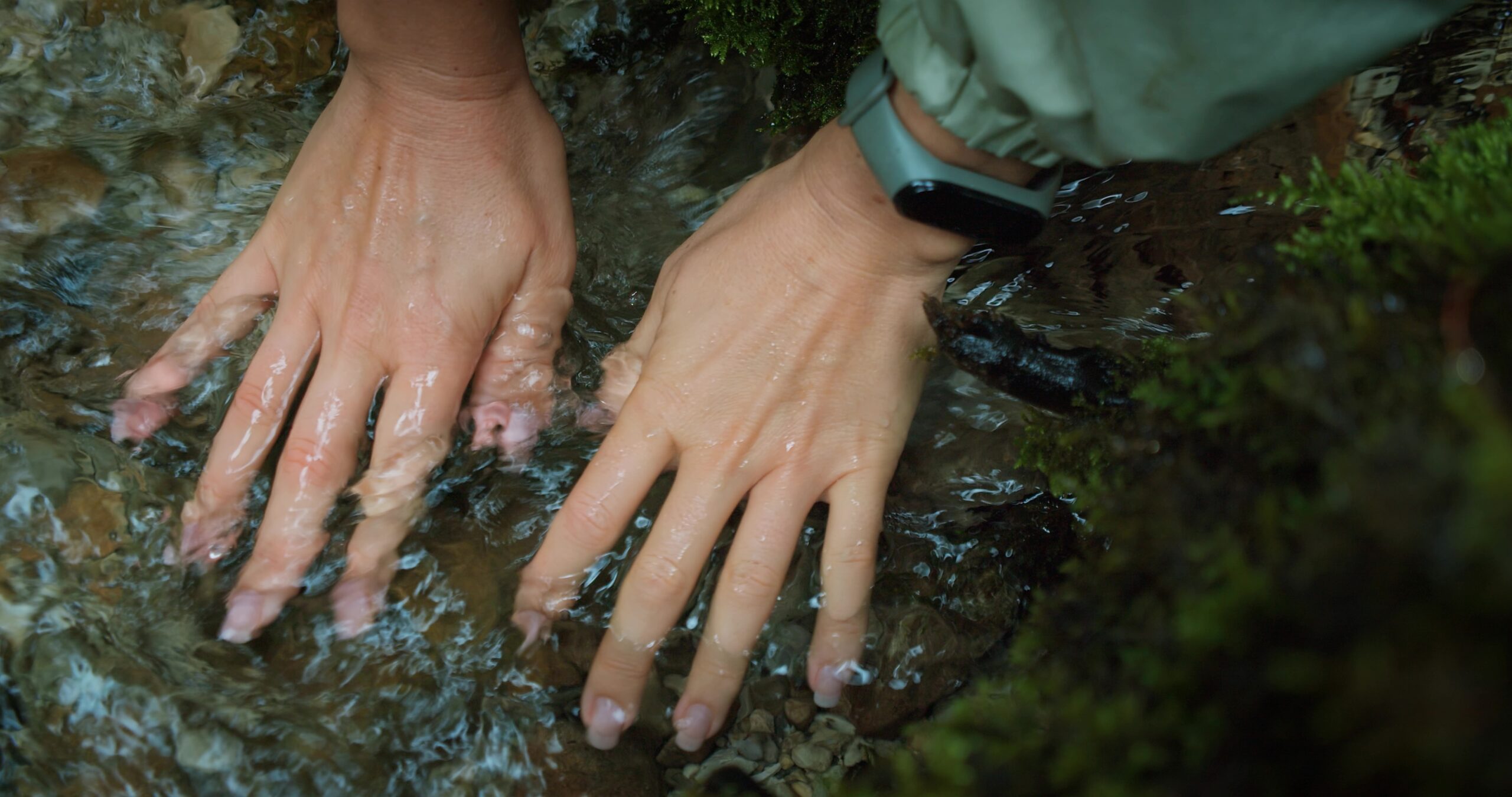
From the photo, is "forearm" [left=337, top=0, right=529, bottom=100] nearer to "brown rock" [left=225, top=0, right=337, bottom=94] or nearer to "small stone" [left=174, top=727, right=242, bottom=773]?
"brown rock" [left=225, top=0, right=337, bottom=94]

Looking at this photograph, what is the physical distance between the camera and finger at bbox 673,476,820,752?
6.67 feet

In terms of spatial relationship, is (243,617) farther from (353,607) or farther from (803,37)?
(803,37)

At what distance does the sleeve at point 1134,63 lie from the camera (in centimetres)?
139

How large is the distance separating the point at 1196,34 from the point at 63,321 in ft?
10.2

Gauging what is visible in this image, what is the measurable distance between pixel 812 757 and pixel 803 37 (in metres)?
2.20

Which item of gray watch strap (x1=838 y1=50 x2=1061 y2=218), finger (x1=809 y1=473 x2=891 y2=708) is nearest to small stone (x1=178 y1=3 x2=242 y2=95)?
gray watch strap (x1=838 y1=50 x2=1061 y2=218)

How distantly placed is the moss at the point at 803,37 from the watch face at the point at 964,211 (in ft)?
2.68

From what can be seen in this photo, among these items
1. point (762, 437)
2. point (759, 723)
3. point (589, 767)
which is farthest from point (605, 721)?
point (762, 437)

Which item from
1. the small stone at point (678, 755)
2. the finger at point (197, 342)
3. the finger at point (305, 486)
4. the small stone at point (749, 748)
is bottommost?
the small stone at point (749, 748)

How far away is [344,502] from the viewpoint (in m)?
2.17

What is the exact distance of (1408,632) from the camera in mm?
640

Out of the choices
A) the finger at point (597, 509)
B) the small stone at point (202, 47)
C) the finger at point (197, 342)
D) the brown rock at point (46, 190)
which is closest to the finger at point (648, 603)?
the finger at point (597, 509)

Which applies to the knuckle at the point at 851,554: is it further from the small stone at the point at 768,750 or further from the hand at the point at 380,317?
the hand at the point at 380,317

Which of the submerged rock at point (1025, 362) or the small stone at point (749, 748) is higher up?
the submerged rock at point (1025, 362)
